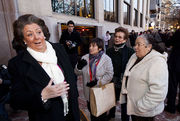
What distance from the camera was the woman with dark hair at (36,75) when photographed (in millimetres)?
1169

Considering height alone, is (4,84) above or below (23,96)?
below

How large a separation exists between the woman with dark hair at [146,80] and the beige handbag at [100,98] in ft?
0.86

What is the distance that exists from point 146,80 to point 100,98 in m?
0.75

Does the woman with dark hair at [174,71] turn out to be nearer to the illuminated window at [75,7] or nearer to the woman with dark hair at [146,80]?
the woman with dark hair at [146,80]

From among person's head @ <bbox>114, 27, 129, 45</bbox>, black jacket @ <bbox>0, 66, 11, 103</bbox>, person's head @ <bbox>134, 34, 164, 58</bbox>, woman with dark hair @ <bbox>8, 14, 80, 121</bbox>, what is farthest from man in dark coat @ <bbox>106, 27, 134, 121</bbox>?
black jacket @ <bbox>0, 66, 11, 103</bbox>

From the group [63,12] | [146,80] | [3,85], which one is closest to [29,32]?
[146,80]

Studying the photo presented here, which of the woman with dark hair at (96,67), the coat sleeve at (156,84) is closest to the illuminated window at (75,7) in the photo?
the woman with dark hair at (96,67)

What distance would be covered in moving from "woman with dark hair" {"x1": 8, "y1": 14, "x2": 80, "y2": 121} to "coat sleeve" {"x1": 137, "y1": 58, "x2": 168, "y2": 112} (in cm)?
101

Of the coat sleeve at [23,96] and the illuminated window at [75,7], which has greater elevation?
the illuminated window at [75,7]

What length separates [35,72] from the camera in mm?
1198

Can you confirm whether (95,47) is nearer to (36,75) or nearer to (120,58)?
(120,58)

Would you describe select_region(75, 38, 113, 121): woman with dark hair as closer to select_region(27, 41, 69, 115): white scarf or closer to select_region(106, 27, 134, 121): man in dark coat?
select_region(106, 27, 134, 121): man in dark coat

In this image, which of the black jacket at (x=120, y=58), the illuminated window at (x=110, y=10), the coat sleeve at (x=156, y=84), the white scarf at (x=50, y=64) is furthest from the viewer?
the illuminated window at (x=110, y=10)

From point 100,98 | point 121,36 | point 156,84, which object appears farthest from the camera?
point 121,36
